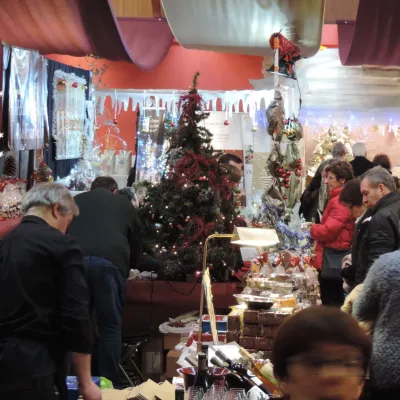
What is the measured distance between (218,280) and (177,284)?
340mm

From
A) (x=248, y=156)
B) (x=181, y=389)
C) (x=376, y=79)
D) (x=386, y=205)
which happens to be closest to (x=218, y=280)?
(x=386, y=205)

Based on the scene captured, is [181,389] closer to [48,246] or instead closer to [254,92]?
[48,246]

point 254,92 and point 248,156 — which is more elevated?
point 254,92

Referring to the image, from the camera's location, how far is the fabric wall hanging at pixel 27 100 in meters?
6.89

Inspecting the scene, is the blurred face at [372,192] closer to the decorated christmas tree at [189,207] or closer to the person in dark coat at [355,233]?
the person in dark coat at [355,233]

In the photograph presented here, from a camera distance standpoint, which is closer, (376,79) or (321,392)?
(321,392)

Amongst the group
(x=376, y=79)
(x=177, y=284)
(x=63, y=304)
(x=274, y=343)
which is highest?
(x=376, y=79)

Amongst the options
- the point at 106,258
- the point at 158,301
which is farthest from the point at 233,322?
the point at 158,301

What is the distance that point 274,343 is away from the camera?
1.82 meters

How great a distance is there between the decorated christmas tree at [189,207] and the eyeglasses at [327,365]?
4410mm

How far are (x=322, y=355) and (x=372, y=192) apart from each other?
10.1 feet

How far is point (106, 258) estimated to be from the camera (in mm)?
5227

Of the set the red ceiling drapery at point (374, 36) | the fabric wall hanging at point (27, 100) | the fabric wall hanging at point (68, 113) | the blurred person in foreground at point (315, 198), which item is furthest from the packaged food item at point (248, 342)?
the fabric wall hanging at point (68, 113)

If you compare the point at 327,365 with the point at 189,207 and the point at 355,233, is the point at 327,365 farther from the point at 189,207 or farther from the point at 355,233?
the point at 189,207
